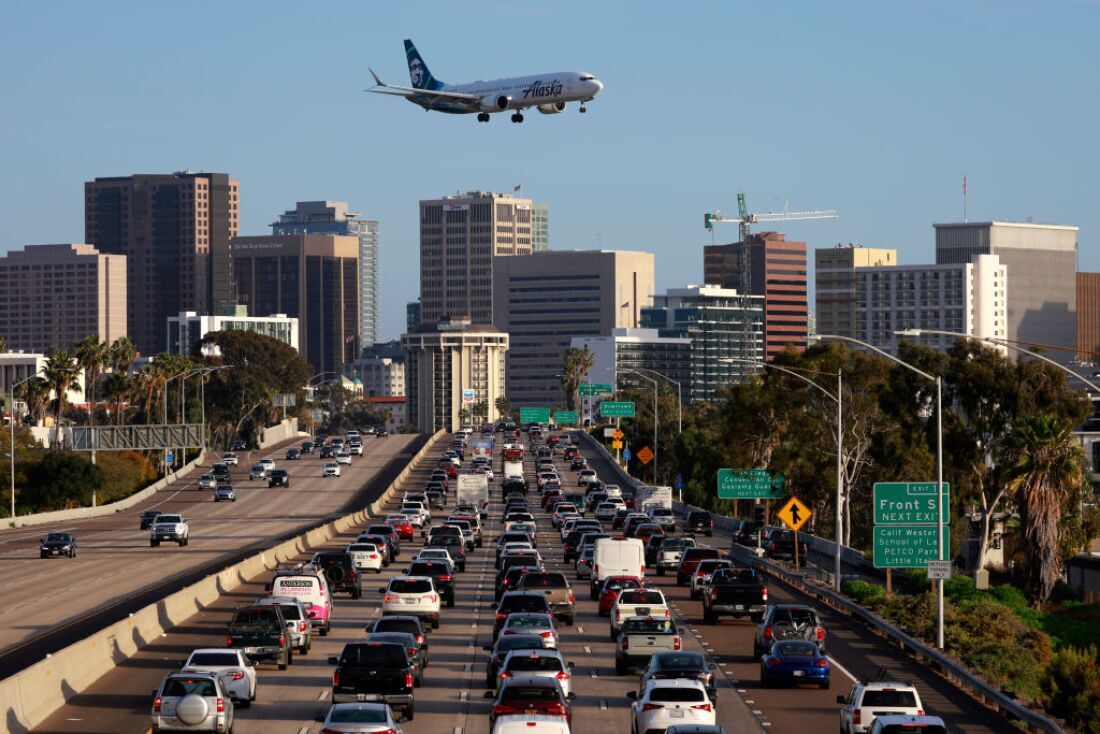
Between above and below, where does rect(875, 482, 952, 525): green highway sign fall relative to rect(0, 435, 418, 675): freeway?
above

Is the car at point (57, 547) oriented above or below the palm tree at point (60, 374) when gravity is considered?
below

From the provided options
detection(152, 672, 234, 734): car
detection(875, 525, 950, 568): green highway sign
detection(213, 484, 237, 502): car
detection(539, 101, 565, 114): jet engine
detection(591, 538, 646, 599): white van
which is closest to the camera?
detection(152, 672, 234, 734): car

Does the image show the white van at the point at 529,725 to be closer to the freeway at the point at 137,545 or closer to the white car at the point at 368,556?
the freeway at the point at 137,545

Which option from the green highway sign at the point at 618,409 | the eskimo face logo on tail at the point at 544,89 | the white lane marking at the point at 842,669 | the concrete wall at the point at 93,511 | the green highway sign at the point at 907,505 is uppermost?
the eskimo face logo on tail at the point at 544,89

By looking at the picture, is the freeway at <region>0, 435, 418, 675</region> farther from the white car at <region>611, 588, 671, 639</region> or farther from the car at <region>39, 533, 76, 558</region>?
the white car at <region>611, 588, 671, 639</region>

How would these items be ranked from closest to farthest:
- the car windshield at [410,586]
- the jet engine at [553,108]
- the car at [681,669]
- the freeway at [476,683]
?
1. the car at [681,669]
2. the freeway at [476,683]
3. the car windshield at [410,586]
4. the jet engine at [553,108]

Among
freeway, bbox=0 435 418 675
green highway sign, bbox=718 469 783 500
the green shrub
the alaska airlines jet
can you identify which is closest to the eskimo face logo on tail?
the alaska airlines jet

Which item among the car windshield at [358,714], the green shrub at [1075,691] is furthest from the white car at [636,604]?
the car windshield at [358,714]

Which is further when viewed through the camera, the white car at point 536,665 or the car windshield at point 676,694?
the white car at point 536,665
